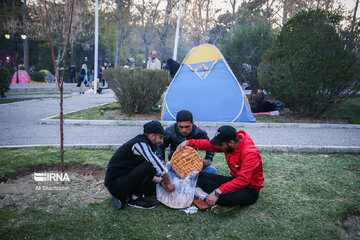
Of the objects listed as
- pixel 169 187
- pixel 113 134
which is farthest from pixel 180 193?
pixel 113 134

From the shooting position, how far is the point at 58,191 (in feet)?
11.2

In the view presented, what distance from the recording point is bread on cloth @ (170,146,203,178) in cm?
333

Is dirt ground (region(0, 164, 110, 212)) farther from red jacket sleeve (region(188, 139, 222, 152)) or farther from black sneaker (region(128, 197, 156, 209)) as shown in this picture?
red jacket sleeve (region(188, 139, 222, 152))

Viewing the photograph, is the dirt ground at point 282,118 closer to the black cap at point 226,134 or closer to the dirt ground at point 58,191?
the dirt ground at point 58,191

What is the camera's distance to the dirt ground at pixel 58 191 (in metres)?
3.03

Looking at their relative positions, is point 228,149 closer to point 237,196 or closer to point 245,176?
point 245,176

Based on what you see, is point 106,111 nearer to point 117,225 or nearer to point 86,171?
point 86,171

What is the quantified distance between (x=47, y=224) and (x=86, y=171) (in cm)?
154

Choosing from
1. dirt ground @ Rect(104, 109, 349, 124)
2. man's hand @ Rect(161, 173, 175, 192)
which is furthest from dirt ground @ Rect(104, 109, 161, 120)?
man's hand @ Rect(161, 173, 175, 192)

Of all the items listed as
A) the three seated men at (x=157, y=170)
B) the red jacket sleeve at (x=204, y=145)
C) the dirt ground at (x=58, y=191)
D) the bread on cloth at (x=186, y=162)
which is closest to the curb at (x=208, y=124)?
the dirt ground at (x=58, y=191)

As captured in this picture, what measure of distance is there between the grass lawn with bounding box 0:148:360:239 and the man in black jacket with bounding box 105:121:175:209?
5.8 inches

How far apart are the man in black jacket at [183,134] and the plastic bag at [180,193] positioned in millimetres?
450

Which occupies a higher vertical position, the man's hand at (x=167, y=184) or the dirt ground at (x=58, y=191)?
the man's hand at (x=167, y=184)

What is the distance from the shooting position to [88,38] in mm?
33031
